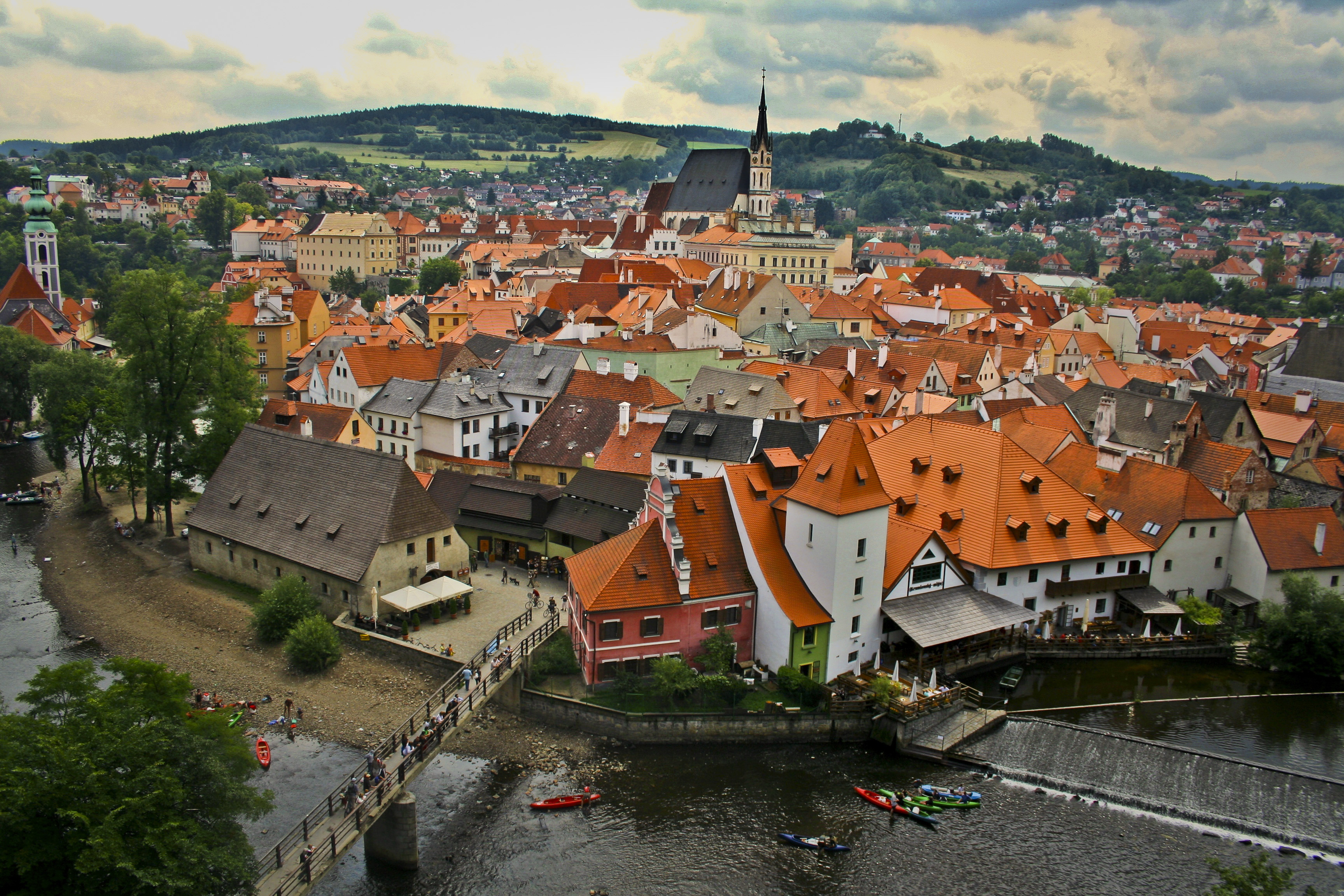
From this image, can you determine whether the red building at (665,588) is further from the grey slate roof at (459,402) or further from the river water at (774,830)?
the grey slate roof at (459,402)

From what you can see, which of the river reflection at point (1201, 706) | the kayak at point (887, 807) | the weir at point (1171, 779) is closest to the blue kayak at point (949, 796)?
the kayak at point (887, 807)

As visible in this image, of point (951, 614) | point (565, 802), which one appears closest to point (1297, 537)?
point (951, 614)

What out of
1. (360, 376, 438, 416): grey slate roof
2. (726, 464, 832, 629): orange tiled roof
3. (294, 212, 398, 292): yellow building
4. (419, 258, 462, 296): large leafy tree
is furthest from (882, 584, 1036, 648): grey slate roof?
(294, 212, 398, 292): yellow building

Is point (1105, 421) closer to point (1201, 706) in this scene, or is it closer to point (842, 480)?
point (1201, 706)

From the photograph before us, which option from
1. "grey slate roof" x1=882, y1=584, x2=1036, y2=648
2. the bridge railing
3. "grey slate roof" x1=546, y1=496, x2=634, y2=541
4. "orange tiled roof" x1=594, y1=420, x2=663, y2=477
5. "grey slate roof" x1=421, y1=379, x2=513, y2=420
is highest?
"grey slate roof" x1=421, y1=379, x2=513, y2=420

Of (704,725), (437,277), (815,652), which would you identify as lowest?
(704,725)

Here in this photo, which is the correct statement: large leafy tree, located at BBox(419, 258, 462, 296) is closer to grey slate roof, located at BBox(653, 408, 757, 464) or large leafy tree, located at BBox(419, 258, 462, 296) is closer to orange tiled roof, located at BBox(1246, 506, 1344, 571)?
grey slate roof, located at BBox(653, 408, 757, 464)
